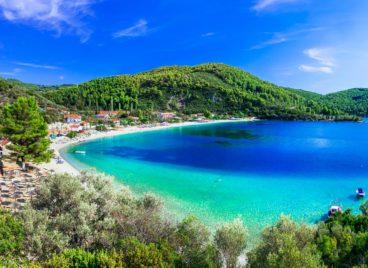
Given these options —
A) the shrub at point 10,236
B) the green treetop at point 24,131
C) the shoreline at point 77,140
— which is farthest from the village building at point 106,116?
the shrub at point 10,236

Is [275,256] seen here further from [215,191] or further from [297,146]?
[297,146]

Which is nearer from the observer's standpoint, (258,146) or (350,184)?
(350,184)

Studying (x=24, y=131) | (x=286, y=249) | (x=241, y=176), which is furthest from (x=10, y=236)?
(x=241, y=176)

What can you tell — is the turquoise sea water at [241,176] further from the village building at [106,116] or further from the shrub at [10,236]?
the village building at [106,116]

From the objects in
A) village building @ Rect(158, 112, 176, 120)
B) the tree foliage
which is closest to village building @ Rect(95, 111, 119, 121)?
village building @ Rect(158, 112, 176, 120)

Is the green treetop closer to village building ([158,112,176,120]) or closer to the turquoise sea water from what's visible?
the turquoise sea water

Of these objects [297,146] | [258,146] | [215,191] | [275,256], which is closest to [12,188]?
[215,191]
